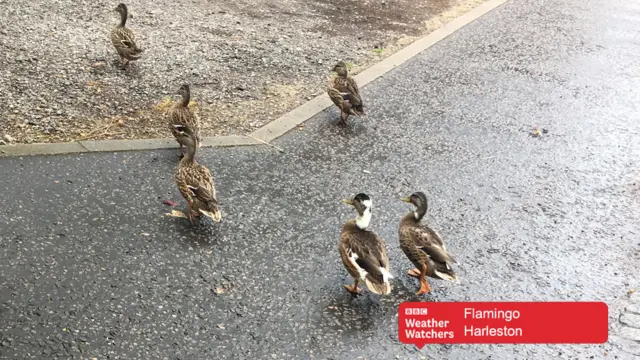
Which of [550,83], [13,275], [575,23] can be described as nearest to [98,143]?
[13,275]

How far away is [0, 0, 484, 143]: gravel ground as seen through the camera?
645 cm

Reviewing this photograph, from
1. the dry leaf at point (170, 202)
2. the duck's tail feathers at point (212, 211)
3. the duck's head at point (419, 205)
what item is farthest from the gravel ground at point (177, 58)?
the duck's head at point (419, 205)

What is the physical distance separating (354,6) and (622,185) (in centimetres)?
654

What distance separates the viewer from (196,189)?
492cm

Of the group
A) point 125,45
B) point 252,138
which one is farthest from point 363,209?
point 125,45

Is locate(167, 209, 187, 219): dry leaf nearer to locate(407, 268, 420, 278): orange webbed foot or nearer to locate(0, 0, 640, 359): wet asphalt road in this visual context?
locate(0, 0, 640, 359): wet asphalt road

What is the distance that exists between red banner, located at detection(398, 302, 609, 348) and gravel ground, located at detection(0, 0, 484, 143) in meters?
3.12

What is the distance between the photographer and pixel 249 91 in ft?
24.4

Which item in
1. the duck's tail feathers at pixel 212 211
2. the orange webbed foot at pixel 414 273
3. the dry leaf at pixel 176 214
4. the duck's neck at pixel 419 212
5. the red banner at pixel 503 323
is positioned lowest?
the red banner at pixel 503 323

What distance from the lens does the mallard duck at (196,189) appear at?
486cm

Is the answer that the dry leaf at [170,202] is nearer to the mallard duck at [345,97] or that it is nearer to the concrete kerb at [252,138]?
the concrete kerb at [252,138]

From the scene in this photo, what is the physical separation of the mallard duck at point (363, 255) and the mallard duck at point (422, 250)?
0.25m

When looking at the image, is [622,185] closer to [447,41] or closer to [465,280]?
[465,280]

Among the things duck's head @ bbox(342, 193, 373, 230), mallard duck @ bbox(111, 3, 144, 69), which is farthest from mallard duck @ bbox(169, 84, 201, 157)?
duck's head @ bbox(342, 193, 373, 230)
